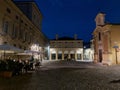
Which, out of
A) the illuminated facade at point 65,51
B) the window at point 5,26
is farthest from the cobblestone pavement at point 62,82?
the illuminated facade at point 65,51

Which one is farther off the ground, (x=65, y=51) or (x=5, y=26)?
(x=5, y=26)

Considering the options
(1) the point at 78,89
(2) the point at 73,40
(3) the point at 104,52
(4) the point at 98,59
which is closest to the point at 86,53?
(2) the point at 73,40

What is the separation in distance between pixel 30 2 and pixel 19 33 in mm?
12730

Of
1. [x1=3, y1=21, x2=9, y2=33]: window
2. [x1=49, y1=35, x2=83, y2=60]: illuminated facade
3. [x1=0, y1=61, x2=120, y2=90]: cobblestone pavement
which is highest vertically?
[x1=3, y1=21, x2=9, y2=33]: window

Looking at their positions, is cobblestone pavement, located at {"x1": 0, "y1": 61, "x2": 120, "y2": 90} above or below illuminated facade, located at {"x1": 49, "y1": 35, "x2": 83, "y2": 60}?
below

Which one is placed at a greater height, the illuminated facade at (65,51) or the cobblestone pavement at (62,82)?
the illuminated facade at (65,51)

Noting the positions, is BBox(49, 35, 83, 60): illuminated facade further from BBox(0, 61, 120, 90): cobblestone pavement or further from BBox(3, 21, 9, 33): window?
BBox(0, 61, 120, 90): cobblestone pavement

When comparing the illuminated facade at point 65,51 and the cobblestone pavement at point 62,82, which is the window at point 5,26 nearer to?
the cobblestone pavement at point 62,82

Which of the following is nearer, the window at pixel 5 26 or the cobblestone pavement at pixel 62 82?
the cobblestone pavement at pixel 62 82

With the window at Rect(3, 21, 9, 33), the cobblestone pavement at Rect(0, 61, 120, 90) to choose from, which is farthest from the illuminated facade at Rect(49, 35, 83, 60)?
the cobblestone pavement at Rect(0, 61, 120, 90)

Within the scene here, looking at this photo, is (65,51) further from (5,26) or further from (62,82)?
(62,82)

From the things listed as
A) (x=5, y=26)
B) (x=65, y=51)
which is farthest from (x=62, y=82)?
(x=65, y=51)

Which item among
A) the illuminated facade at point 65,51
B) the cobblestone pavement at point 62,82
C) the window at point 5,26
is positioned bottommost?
the cobblestone pavement at point 62,82

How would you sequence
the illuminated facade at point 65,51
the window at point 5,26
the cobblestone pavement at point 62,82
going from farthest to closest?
the illuminated facade at point 65,51, the window at point 5,26, the cobblestone pavement at point 62,82
